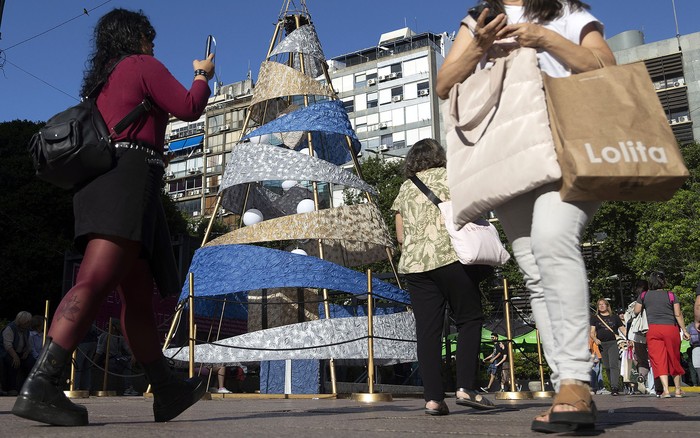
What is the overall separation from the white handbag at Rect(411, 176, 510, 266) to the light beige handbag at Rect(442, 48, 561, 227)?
1.49 metres

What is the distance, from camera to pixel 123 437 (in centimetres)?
241

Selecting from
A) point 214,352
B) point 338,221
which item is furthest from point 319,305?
point 214,352

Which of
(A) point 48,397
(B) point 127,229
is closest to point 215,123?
(B) point 127,229

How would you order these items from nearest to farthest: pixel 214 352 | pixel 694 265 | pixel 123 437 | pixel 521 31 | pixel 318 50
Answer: pixel 123 437, pixel 521 31, pixel 214 352, pixel 318 50, pixel 694 265

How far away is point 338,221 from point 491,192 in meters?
8.27

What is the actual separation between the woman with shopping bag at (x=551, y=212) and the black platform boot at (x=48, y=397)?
1706mm

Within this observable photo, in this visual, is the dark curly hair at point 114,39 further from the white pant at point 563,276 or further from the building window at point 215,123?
the building window at point 215,123

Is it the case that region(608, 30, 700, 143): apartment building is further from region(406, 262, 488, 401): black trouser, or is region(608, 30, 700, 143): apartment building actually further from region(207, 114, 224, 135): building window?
region(406, 262, 488, 401): black trouser

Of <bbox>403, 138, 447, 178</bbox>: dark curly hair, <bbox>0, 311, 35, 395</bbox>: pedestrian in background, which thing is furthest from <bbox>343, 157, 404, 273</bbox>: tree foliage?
<bbox>403, 138, 447, 178</bbox>: dark curly hair

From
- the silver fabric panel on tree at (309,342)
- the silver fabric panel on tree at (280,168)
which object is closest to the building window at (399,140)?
the silver fabric panel on tree at (280,168)

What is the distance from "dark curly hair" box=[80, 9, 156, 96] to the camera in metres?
3.77

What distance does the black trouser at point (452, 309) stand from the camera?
4.78 metres

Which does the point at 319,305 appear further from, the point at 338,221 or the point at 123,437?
the point at 123,437

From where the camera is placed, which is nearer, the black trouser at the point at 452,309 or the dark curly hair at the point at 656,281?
the black trouser at the point at 452,309
